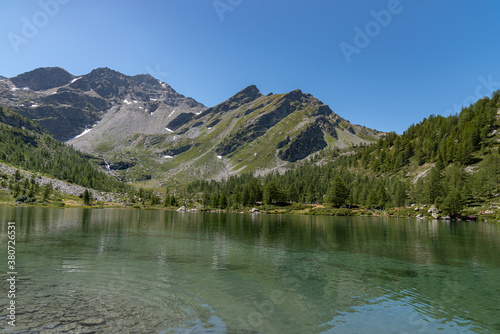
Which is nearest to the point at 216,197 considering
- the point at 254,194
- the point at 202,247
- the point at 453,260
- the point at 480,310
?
the point at 254,194

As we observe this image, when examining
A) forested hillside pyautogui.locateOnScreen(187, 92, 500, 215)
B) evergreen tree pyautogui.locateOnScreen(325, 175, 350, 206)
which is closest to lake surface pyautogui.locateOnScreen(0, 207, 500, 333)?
forested hillside pyautogui.locateOnScreen(187, 92, 500, 215)

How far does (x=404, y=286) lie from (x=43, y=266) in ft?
108

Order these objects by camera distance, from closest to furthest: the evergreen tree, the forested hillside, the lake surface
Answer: the lake surface, the forested hillside, the evergreen tree

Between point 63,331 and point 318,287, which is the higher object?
point 63,331

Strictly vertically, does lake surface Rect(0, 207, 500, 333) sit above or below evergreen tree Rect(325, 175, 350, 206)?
below

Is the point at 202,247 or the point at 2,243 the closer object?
the point at 2,243

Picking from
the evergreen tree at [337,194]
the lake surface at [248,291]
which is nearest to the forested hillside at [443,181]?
the evergreen tree at [337,194]

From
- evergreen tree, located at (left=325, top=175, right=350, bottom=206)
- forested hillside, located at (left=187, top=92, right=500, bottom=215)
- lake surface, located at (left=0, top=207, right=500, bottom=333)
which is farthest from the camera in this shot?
→ evergreen tree, located at (left=325, top=175, right=350, bottom=206)

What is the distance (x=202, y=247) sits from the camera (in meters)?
40.1

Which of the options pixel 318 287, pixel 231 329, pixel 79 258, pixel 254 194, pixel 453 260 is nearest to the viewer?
pixel 231 329

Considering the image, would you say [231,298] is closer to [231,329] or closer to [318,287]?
[231,329]

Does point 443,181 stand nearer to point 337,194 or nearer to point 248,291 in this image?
point 337,194

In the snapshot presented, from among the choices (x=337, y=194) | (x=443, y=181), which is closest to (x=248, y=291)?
(x=443, y=181)

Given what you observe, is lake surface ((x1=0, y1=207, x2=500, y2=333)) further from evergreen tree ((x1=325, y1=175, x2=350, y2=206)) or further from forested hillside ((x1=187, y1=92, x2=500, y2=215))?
evergreen tree ((x1=325, y1=175, x2=350, y2=206))
